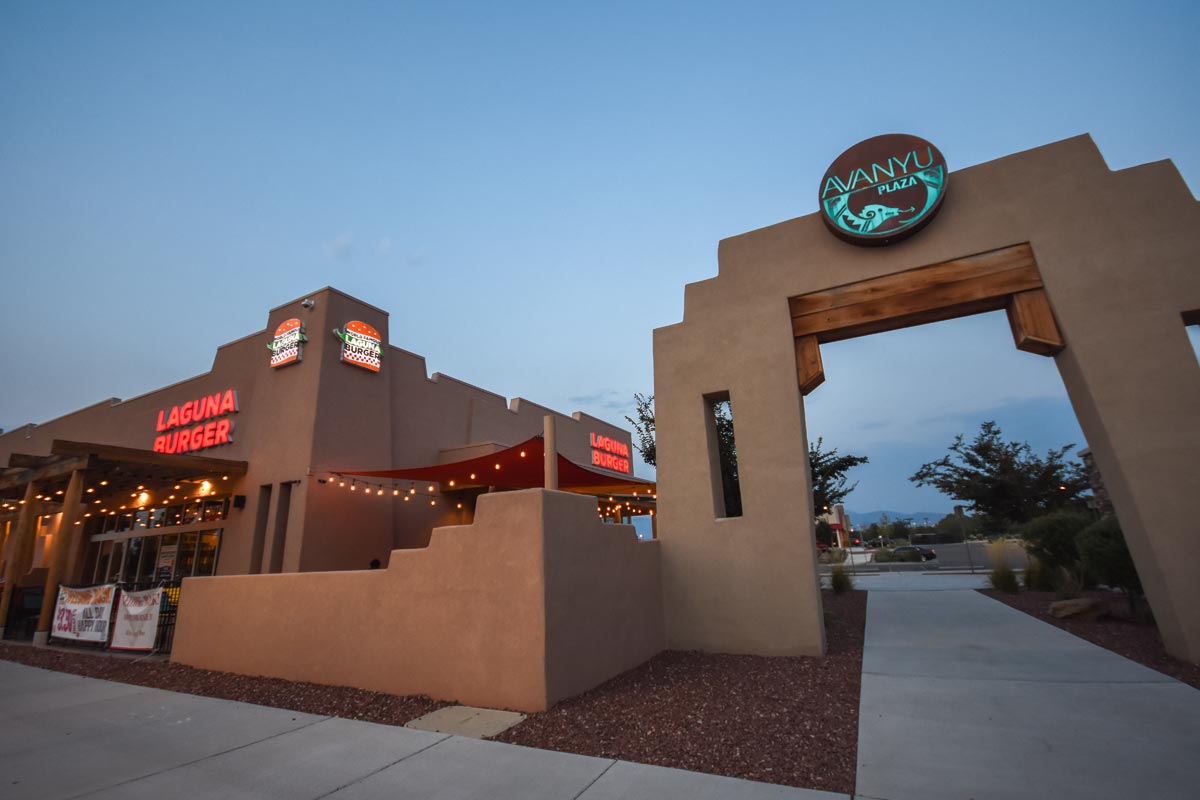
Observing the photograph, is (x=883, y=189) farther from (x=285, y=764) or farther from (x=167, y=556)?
(x=167, y=556)

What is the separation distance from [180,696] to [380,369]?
8734 millimetres

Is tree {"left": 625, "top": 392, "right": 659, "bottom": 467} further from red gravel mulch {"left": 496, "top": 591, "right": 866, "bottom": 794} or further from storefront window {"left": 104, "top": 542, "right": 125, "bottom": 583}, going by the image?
storefront window {"left": 104, "top": 542, "right": 125, "bottom": 583}

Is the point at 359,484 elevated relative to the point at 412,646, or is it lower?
elevated

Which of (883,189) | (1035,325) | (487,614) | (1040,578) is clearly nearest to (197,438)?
(487,614)

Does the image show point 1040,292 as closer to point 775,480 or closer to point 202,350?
point 775,480

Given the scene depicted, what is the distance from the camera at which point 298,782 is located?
3.19m

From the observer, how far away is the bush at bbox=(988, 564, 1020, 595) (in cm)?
1038

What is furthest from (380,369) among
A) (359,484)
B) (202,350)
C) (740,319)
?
(202,350)

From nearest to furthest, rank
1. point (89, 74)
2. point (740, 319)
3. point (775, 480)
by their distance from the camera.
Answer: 1. point (775, 480)
2. point (740, 319)
3. point (89, 74)

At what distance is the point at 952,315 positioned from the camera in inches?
251

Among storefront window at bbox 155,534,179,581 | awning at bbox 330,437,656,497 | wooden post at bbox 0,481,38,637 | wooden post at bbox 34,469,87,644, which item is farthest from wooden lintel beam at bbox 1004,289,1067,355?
storefront window at bbox 155,534,179,581

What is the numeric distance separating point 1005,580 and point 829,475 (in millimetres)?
3993

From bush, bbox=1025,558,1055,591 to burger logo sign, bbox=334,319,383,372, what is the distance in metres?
15.8

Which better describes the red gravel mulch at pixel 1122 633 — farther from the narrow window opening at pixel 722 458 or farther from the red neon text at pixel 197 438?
the red neon text at pixel 197 438
